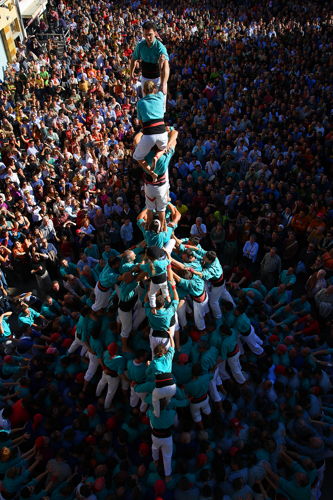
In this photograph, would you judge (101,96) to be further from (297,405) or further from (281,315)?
(297,405)

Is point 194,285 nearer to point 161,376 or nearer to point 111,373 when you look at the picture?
point 161,376

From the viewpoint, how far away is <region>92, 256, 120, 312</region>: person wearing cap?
7699 mm

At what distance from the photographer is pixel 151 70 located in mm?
6535

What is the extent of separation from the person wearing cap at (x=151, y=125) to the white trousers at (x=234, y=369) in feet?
14.0

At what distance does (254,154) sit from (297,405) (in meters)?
8.76

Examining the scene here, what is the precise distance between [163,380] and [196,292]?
1658 mm

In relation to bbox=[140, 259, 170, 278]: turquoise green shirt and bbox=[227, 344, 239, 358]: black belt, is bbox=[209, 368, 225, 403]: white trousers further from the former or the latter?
bbox=[140, 259, 170, 278]: turquoise green shirt

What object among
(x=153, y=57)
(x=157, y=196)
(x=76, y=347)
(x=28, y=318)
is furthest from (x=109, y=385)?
(x=153, y=57)

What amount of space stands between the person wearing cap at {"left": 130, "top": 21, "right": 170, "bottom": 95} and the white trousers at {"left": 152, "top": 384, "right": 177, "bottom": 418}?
4681mm

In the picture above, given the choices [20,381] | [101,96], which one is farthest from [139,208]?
[101,96]

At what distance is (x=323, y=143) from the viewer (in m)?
14.6

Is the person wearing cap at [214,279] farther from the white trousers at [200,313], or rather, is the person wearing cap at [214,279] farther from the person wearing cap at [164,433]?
the person wearing cap at [164,433]

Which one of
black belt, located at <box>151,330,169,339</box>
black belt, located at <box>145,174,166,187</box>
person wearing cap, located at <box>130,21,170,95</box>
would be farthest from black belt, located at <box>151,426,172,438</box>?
person wearing cap, located at <box>130,21,170,95</box>

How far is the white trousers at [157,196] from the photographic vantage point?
6.37 m
